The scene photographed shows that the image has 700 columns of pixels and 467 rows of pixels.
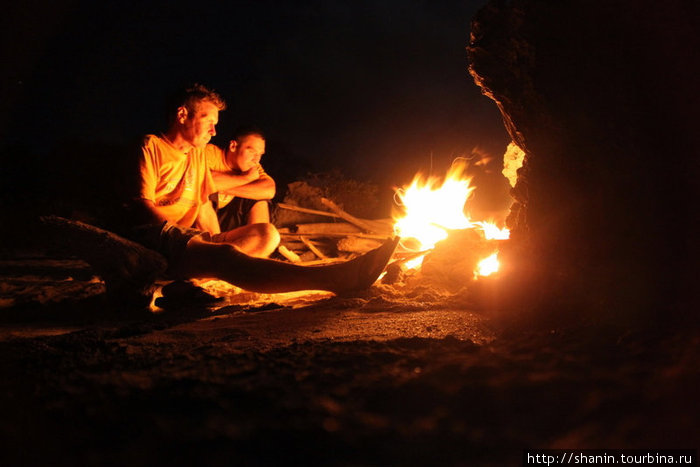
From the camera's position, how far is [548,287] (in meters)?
2.61

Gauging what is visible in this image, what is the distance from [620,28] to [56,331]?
4.12 m

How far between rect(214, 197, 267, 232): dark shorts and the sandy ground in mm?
3277

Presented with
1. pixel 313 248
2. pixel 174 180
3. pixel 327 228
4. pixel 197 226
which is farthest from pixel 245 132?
pixel 327 228

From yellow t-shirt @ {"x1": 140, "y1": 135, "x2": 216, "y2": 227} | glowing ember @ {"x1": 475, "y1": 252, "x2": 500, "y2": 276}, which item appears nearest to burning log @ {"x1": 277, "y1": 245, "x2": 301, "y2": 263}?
yellow t-shirt @ {"x1": 140, "y1": 135, "x2": 216, "y2": 227}

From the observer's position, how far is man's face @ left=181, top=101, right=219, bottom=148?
4.36m

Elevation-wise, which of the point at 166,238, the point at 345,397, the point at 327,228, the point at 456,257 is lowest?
the point at 345,397

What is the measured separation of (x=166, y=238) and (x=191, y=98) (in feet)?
5.29

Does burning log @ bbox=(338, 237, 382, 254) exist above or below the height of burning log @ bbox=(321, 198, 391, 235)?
below

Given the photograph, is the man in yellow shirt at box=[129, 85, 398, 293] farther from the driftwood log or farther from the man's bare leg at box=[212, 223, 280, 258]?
the driftwood log

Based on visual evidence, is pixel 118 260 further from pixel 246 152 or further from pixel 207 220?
pixel 246 152

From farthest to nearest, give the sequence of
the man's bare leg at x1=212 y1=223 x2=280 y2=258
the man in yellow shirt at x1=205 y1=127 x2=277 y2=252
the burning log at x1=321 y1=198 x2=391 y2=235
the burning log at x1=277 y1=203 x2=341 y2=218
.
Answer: the burning log at x1=321 y1=198 x2=391 y2=235 → the burning log at x1=277 y1=203 x2=341 y2=218 → the man in yellow shirt at x1=205 y1=127 x2=277 y2=252 → the man's bare leg at x1=212 y1=223 x2=280 y2=258

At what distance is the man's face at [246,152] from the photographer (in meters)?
5.14

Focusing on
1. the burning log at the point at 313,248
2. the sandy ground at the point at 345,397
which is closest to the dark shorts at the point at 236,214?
the burning log at the point at 313,248

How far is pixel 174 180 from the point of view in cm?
436
